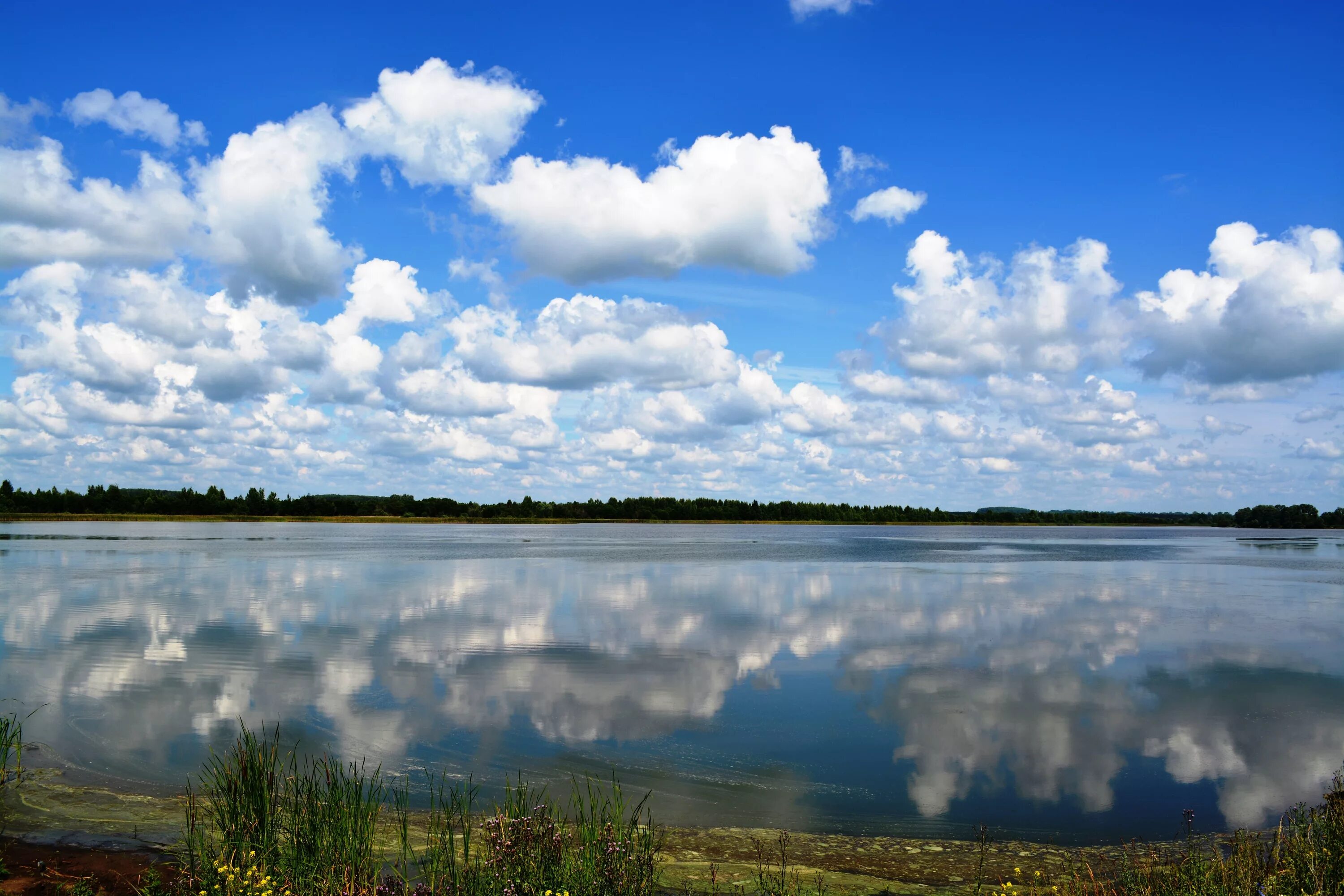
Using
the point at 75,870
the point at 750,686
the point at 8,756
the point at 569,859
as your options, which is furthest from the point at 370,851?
the point at 750,686

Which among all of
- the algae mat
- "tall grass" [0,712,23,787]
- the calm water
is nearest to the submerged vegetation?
the algae mat

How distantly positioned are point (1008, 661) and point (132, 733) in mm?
17879

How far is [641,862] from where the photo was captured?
7133 millimetres

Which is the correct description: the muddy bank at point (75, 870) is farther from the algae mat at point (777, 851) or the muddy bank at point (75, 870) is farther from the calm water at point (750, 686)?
the calm water at point (750, 686)

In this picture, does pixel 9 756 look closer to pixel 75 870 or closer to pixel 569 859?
pixel 75 870

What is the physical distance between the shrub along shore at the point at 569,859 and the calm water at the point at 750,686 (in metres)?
0.87

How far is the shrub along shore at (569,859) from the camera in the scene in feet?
22.6

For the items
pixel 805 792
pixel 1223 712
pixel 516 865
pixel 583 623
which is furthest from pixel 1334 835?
pixel 583 623

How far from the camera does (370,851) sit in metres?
7.18

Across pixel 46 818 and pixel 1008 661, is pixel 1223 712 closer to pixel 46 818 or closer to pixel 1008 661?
pixel 1008 661

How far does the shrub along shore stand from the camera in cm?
689

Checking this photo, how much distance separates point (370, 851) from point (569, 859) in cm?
169

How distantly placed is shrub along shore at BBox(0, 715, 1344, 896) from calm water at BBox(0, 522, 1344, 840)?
2.85ft

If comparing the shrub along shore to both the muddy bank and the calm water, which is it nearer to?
the muddy bank
